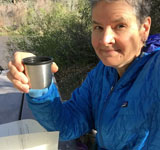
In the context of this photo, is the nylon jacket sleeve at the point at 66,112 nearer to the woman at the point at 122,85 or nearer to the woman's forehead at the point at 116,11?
the woman at the point at 122,85

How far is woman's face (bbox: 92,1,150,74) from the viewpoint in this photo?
3.31 feet

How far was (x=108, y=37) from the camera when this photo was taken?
1.04m

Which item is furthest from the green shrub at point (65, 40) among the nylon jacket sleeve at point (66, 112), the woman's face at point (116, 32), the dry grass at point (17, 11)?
the woman's face at point (116, 32)

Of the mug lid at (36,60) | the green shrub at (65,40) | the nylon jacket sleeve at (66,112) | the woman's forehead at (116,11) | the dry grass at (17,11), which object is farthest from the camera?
the dry grass at (17,11)

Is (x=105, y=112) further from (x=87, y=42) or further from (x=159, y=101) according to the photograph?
(x=87, y=42)

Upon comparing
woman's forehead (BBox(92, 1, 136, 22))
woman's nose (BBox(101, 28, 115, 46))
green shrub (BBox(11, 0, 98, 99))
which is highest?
woman's forehead (BBox(92, 1, 136, 22))

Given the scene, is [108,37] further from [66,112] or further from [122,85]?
[66,112]

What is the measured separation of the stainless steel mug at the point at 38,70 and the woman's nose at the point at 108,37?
302 millimetres

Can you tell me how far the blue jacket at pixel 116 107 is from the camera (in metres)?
1.02

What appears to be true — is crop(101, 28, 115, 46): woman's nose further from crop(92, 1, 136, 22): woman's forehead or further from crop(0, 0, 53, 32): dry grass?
crop(0, 0, 53, 32): dry grass

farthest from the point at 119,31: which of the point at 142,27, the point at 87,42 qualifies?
the point at 87,42

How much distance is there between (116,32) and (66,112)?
0.59m

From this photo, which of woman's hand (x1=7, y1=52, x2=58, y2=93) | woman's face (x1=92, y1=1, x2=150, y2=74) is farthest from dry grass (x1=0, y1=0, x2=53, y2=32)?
woman's hand (x1=7, y1=52, x2=58, y2=93)

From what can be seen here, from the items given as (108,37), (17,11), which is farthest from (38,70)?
(17,11)
